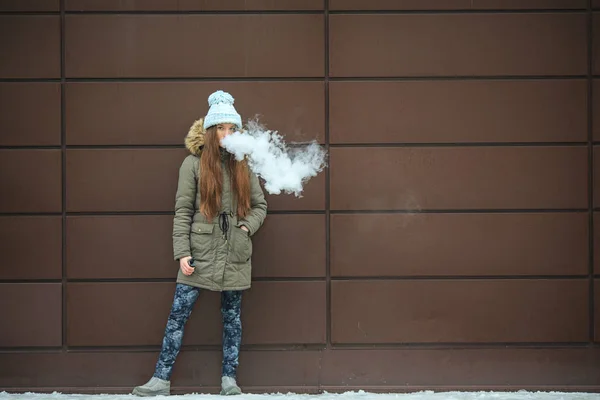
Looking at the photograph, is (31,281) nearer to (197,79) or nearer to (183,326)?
(183,326)

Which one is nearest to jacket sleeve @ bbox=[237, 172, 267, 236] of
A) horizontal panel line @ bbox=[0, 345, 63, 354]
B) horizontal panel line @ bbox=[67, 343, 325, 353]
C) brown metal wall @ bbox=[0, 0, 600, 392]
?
brown metal wall @ bbox=[0, 0, 600, 392]

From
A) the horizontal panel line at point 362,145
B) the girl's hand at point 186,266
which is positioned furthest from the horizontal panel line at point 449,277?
the girl's hand at point 186,266

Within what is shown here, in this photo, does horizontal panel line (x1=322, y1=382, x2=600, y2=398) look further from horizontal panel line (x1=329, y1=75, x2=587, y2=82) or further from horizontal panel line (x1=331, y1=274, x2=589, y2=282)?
horizontal panel line (x1=329, y1=75, x2=587, y2=82)

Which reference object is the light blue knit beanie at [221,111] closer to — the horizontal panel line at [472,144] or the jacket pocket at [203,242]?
the jacket pocket at [203,242]

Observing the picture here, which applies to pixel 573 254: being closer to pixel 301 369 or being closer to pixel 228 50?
pixel 301 369

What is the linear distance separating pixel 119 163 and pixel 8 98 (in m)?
0.89

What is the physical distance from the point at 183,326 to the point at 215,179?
1.00 metres

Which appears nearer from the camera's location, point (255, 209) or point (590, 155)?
point (255, 209)

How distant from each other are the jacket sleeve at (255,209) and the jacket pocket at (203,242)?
8.0 inches

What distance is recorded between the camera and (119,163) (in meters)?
5.68

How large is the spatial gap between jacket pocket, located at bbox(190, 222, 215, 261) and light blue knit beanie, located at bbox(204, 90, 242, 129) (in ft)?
2.13

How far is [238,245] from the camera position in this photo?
5.24m

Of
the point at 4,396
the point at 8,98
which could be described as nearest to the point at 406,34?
the point at 8,98

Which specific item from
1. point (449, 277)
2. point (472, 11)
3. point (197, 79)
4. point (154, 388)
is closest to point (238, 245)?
point (154, 388)
